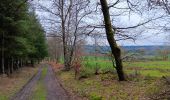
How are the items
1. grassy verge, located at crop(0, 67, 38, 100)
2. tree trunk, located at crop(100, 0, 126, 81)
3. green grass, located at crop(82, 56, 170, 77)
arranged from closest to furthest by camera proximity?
1. tree trunk, located at crop(100, 0, 126, 81)
2. grassy verge, located at crop(0, 67, 38, 100)
3. green grass, located at crop(82, 56, 170, 77)

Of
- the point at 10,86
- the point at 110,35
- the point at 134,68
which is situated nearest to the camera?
the point at 110,35

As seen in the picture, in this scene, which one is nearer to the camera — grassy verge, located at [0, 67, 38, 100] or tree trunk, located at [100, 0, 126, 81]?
tree trunk, located at [100, 0, 126, 81]

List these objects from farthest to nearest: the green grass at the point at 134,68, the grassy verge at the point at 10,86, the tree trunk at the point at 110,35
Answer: the green grass at the point at 134,68
the grassy verge at the point at 10,86
the tree trunk at the point at 110,35

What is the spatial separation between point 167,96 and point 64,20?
4311 cm

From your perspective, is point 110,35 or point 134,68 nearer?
point 110,35

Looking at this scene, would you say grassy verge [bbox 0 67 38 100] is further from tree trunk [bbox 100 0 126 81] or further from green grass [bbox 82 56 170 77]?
tree trunk [bbox 100 0 126 81]

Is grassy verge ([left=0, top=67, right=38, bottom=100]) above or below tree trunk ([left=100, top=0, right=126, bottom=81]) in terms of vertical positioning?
below

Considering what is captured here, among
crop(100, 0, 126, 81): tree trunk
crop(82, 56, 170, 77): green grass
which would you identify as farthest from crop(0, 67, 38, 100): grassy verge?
crop(100, 0, 126, 81): tree trunk

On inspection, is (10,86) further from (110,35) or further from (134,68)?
(134,68)

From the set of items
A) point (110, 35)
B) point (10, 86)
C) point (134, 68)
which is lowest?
point (10, 86)

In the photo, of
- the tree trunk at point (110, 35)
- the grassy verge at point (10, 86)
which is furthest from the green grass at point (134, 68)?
the tree trunk at point (110, 35)

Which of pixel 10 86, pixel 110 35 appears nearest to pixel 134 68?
pixel 10 86

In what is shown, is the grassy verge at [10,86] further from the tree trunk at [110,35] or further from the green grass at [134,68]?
the tree trunk at [110,35]

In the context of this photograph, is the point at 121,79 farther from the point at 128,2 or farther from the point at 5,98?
the point at 5,98
